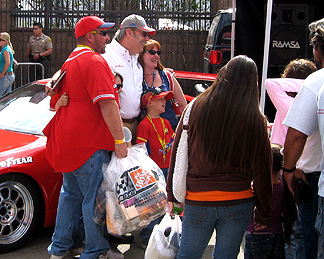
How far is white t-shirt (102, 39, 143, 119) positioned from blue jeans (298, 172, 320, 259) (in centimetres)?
180

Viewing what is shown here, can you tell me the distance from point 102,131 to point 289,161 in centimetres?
152

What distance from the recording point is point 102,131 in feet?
13.0

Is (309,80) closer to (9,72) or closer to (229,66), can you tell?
(229,66)

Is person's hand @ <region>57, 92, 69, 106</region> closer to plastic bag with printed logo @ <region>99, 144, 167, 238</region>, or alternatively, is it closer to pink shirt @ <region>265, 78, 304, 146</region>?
plastic bag with printed logo @ <region>99, 144, 167, 238</region>

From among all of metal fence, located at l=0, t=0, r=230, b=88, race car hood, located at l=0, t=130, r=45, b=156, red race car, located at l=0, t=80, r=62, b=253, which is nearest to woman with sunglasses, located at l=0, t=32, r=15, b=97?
metal fence, located at l=0, t=0, r=230, b=88

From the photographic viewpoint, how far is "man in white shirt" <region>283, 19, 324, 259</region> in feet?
9.55

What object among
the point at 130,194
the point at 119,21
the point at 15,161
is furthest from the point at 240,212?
the point at 119,21

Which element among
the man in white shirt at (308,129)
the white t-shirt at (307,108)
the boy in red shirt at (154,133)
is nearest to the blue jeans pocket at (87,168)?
the boy in red shirt at (154,133)

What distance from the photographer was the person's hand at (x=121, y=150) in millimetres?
3919

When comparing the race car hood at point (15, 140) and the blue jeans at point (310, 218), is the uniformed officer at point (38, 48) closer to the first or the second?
the race car hood at point (15, 140)

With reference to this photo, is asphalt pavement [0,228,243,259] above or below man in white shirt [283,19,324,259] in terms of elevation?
below

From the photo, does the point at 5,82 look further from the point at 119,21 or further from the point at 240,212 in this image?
the point at 240,212

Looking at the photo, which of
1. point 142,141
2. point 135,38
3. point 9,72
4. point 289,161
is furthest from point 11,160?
point 9,72

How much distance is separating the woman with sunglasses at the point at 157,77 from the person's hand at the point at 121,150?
851 mm
